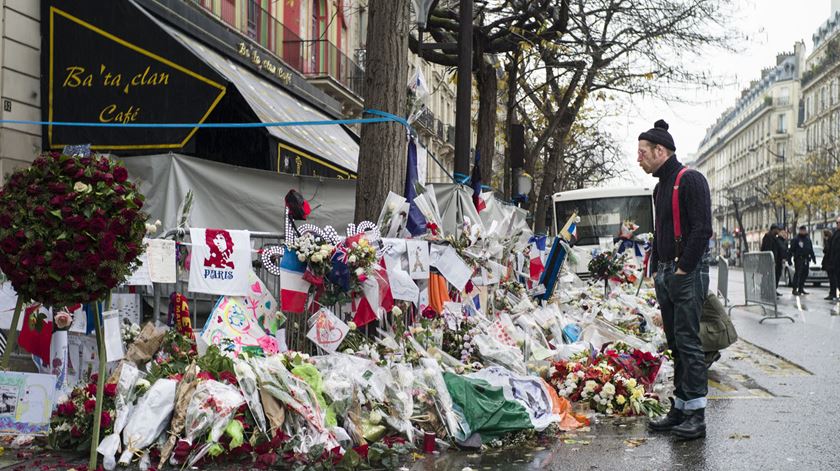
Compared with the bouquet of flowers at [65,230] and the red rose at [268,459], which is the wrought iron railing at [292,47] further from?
the red rose at [268,459]

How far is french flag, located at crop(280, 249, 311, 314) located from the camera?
19.5 ft

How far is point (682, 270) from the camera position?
5.79 meters

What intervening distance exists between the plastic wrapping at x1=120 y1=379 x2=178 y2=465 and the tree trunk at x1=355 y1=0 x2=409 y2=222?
305cm

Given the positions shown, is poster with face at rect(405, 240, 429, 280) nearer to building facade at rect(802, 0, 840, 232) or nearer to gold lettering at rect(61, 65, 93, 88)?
gold lettering at rect(61, 65, 93, 88)

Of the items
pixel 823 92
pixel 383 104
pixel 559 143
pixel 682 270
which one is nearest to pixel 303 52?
pixel 559 143

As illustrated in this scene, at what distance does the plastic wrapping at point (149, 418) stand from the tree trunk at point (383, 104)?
3054mm

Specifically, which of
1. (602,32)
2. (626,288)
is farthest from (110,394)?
(602,32)

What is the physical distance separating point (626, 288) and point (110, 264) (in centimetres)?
963

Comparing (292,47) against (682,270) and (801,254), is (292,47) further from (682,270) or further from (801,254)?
(682,270)

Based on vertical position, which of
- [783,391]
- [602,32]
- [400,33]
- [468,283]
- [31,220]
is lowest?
[783,391]

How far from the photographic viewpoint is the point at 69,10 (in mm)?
10984

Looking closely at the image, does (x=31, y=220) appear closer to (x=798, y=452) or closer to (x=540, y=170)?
(x=798, y=452)

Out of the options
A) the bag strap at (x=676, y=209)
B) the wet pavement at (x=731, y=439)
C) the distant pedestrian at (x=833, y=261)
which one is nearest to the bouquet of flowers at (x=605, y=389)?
the wet pavement at (x=731, y=439)

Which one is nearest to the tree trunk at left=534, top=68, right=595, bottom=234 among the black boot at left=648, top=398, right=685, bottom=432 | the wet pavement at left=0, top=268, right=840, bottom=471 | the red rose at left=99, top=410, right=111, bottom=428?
the wet pavement at left=0, top=268, right=840, bottom=471
